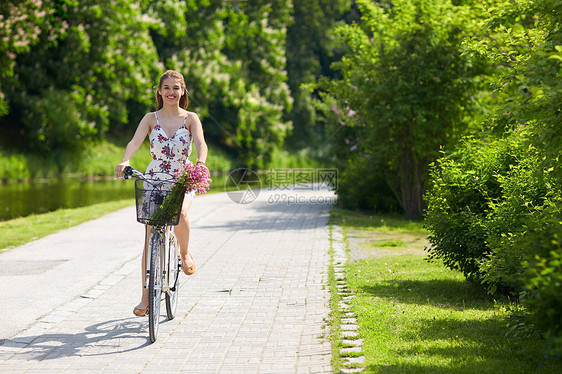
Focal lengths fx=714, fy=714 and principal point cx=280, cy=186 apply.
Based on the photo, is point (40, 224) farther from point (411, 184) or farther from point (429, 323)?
point (429, 323)

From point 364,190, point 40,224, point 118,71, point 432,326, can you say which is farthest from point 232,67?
point 432,326

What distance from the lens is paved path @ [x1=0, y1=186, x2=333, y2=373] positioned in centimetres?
512

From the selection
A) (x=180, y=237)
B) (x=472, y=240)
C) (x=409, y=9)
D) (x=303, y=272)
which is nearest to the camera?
(x=180, y=237)

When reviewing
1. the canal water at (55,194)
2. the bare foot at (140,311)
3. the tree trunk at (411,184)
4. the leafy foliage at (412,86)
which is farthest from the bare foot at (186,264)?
the canal water at (55,194)

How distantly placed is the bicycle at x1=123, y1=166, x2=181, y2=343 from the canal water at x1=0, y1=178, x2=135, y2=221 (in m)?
10.9

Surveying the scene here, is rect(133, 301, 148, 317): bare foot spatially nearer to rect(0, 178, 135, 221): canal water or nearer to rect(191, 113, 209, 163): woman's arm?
rect(191, 113, 209, 163): woman's arm

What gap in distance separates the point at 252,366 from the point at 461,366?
4.64 ft

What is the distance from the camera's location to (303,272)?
867cm

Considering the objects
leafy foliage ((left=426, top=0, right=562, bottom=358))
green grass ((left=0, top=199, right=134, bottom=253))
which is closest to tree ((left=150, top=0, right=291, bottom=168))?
green grass ((left=0, top=199, right=134, bottom=253))

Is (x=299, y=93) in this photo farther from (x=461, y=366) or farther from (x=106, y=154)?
(x=461, y=366)

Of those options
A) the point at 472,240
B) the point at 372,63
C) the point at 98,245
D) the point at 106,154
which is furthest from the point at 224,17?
the point at 472,240

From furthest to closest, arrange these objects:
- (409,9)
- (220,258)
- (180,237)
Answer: (409,9) < (220,258) < (180,237)

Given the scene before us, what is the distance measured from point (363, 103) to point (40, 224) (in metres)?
7.18

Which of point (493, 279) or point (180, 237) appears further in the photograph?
point (180, 237)
